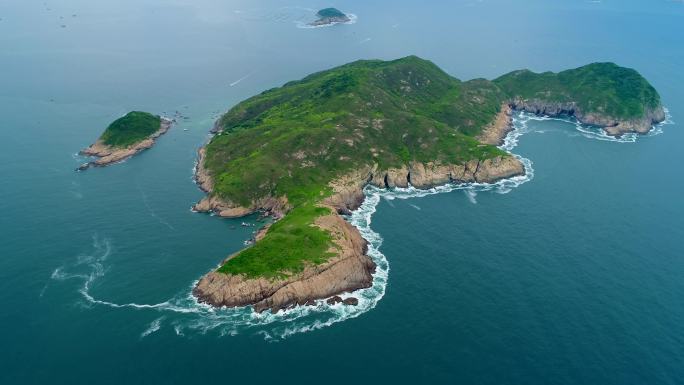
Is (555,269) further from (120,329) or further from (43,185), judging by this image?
(43,185)

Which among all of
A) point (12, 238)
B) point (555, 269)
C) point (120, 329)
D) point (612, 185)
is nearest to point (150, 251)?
point (120, 329)

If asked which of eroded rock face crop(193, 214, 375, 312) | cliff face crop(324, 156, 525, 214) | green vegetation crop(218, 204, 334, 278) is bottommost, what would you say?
eroded rock face crop(193, 214, 375, 312)

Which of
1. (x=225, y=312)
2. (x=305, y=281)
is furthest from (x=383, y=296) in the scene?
(x=225, y=312)

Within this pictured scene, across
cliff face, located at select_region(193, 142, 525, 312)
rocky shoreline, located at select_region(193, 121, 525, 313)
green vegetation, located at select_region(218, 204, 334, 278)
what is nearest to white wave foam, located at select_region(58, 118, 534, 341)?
rocky shoreline, located at select_region(193, 121, 525, 313)

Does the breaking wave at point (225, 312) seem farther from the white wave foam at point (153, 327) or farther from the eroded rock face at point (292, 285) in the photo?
the eroded rock face at point (292, 285)

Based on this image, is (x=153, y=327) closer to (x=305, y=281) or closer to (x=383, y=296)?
(x=305, y=281)

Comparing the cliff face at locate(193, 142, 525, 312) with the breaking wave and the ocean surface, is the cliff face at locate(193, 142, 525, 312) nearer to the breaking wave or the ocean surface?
the breaking wave

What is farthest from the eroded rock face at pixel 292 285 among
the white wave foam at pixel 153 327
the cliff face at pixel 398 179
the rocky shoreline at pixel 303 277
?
the cliff face at pixel 398 179
